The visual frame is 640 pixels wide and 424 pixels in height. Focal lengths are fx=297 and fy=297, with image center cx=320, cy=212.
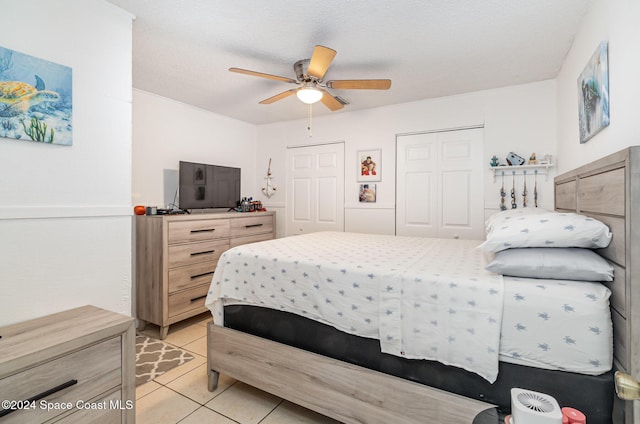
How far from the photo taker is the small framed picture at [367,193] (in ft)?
13.1

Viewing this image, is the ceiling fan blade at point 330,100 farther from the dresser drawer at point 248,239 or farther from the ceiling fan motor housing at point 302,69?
the dresser drawer at point 248,239

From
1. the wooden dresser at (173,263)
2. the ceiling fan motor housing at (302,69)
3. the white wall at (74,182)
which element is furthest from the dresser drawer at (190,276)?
the ceiling fan motor housing at (302,69)

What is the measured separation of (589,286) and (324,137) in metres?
3.58

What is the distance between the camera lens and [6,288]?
1.43m

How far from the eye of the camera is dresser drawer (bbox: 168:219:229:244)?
292 centimetres

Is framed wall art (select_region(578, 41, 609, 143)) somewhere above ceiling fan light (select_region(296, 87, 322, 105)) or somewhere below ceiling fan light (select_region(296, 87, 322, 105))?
below

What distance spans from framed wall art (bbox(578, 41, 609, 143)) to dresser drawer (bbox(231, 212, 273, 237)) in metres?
3.33

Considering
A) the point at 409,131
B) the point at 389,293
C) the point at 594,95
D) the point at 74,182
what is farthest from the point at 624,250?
the point at 409,131

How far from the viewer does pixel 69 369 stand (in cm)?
126

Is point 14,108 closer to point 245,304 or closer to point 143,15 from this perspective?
point 143,15

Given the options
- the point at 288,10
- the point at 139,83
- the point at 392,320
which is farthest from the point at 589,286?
the point at 139,83

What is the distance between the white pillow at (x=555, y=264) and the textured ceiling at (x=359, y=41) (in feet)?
5.14

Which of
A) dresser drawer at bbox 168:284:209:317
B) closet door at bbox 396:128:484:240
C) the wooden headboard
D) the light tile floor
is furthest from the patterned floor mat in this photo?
closet door at bbox 396:128:484:240

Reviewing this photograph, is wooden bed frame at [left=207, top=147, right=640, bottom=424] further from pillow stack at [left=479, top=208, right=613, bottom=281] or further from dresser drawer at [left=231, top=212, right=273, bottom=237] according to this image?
dresser drawer at [left=231, top=212, right=273, bottom=237]
